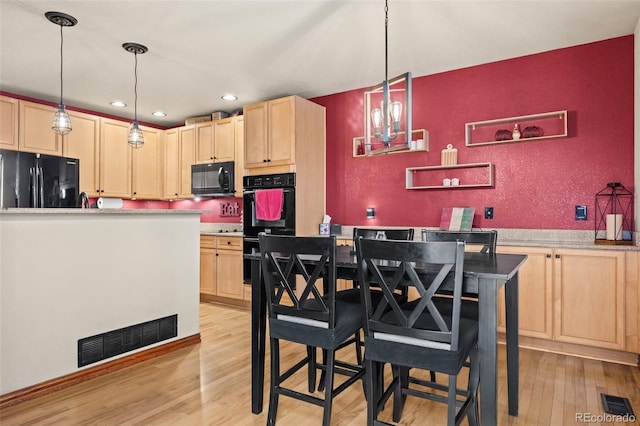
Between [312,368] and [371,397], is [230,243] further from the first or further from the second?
[371,397]

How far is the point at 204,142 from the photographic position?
529 centimetres

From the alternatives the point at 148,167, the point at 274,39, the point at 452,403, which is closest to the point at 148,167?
the point at 148,167

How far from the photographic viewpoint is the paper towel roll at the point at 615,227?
301 centimetres

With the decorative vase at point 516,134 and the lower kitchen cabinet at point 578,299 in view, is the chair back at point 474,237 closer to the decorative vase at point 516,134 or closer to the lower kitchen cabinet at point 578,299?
the lower kitchen cabinet at point 578,299

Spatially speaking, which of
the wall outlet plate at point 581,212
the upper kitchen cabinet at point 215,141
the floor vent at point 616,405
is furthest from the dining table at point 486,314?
the upper kitchen cabinet at point 215,141

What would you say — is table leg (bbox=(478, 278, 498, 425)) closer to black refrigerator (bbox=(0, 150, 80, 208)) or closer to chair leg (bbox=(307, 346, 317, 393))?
chair leg (bbox=(307, 346, 317, 393))

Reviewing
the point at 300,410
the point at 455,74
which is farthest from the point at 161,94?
the point at 300,410

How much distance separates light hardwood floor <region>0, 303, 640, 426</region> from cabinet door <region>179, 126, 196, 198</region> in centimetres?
300

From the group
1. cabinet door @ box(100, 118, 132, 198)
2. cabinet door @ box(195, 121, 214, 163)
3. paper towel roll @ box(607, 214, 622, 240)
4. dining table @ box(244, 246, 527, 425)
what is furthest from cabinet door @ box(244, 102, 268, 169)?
paper towel roll @ box(607, 214, 622, 240)

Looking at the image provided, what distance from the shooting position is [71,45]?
130 inches

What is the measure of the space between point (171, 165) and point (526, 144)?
4539 millimetres

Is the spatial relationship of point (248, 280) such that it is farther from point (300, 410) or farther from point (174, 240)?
point (300, 410)

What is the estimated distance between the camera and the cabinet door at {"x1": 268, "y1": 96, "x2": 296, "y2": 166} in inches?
166

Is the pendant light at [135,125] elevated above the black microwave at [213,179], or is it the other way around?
the pendant light at [135,125]
